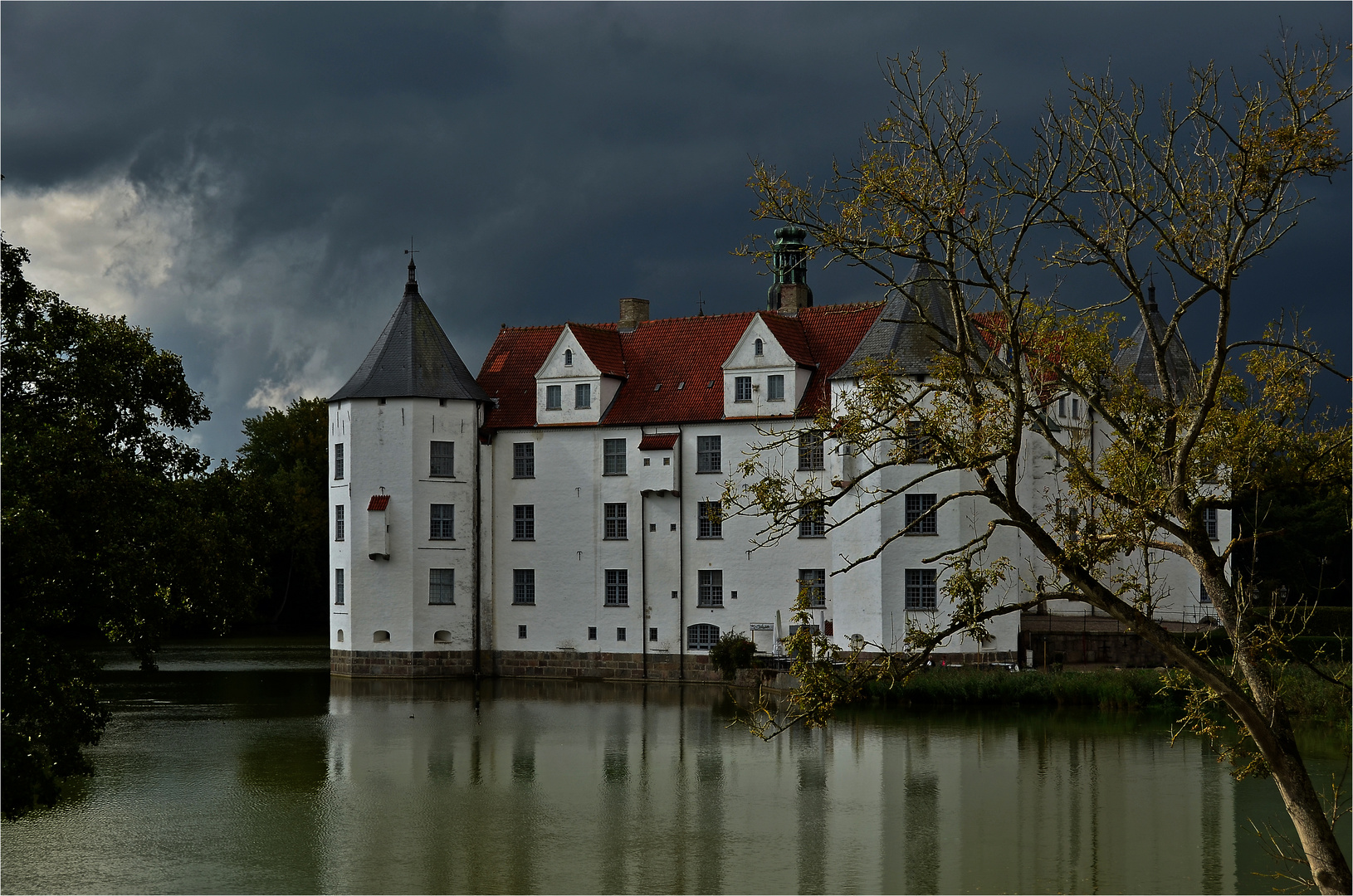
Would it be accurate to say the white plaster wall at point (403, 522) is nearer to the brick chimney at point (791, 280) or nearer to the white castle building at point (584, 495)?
Result: the white castle building at point (584, 495)

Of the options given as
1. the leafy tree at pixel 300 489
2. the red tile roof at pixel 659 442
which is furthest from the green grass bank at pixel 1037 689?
the leafy tree at pixel 300 489

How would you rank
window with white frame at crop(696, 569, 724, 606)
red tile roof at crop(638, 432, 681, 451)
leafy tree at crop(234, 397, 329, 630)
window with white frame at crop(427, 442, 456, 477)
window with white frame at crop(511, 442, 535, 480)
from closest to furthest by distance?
window with white frame at crop(696, 569, 724, 606) → red tile roof at crop(638, 432, 681, 451) → window with white frame at crop(427, 442, 456, 477) → window with white frame at crop(511, 442, 535, 480) → leafy tree at crop(234, 397, 329, 630)

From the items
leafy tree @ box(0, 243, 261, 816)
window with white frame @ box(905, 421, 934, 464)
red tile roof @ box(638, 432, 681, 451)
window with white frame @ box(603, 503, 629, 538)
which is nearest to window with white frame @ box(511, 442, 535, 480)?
window with white frame @ box(603, 503, 629, 538)

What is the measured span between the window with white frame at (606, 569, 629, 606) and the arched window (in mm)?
2111

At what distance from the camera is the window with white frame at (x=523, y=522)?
138 ft

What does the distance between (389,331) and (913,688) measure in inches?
756

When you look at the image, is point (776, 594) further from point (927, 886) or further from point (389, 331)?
point (927, 886)

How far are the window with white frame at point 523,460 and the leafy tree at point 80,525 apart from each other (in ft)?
80.8

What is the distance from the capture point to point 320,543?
68.4m

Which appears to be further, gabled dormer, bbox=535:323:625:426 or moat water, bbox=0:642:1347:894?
gabled dormer, bbox=535:323:625:426

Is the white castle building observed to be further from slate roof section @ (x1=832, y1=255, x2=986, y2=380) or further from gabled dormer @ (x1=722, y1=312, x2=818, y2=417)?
slate roof section @ (x1=832, y1=255, x2=986, y2=380)

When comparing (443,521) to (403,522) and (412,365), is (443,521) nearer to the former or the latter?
(403,522)

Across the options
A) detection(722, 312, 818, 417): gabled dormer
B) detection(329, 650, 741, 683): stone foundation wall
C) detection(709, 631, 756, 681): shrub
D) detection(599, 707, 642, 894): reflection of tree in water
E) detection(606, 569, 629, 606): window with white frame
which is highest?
detection(722, 312, 818, 417): gabled dormer

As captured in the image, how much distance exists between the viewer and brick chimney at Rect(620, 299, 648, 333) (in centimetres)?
4438
